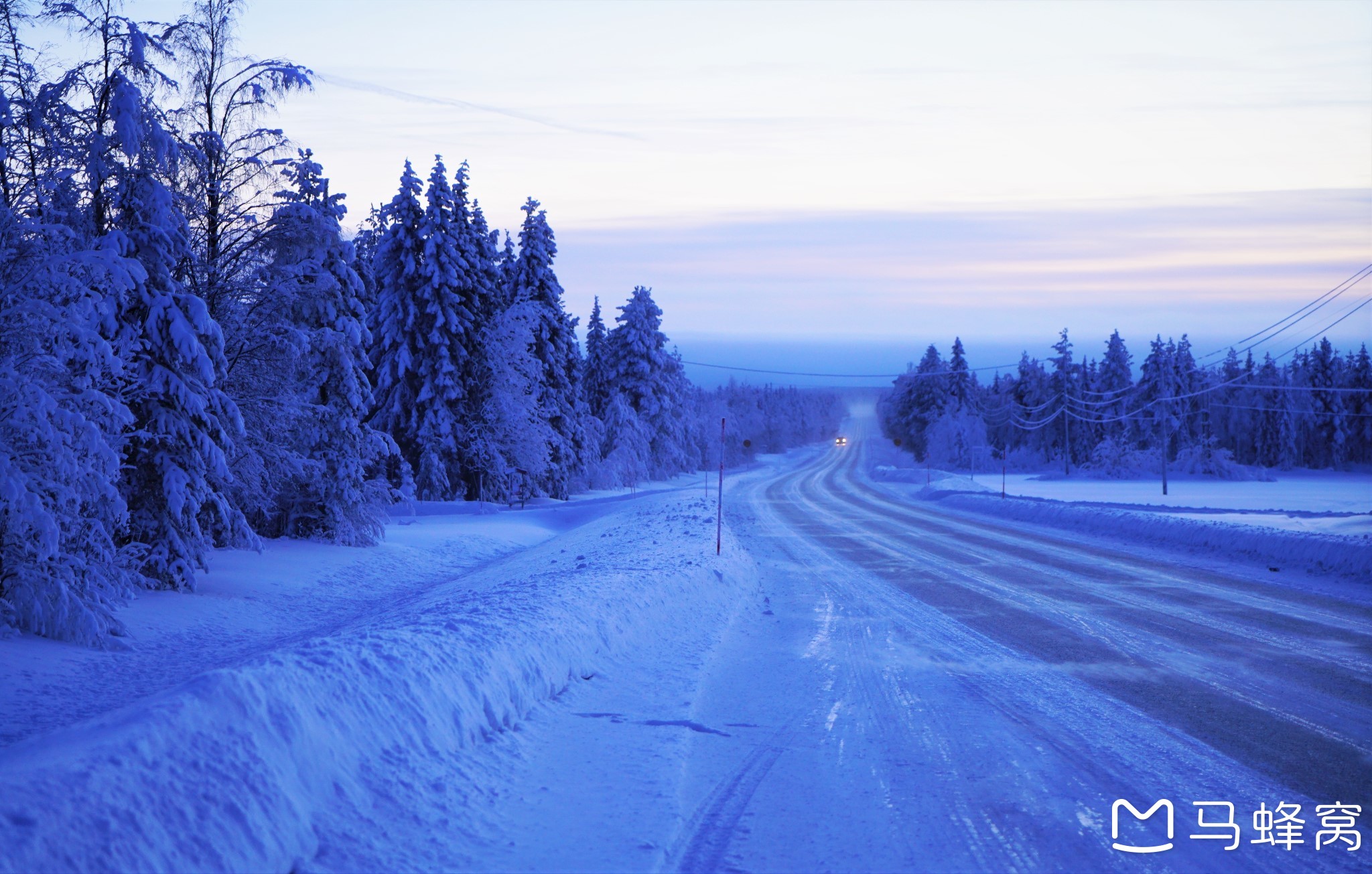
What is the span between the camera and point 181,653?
1143 centimetres

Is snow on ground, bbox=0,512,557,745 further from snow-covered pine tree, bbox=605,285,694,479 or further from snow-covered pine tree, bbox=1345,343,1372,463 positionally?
snow-covered pine tree, bbox=1345,343,1372,463

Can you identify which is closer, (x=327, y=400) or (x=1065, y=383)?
(x=327, y=400)

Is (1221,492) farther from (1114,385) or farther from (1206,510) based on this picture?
(1114,385)

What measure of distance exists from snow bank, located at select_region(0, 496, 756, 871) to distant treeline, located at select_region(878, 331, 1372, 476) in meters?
71.1

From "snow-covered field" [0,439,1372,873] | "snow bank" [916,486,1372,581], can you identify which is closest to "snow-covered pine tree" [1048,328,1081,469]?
"snow bank" [916,486,1372,581]

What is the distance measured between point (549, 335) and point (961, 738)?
3493 cm

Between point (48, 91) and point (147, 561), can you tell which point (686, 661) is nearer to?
point (147, 561)

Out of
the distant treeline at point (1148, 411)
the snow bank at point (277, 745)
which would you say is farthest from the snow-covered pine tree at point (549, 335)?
the distant treeline at point (1148, 411)

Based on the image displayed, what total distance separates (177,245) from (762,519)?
1913 cm

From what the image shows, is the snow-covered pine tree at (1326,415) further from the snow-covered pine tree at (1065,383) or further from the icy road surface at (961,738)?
the icy road surface at (961,738)

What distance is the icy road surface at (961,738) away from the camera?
4734 mm

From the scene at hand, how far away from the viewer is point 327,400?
21.3m

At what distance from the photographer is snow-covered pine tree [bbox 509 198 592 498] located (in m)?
39.5

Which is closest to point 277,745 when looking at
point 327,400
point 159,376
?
point 159,376
